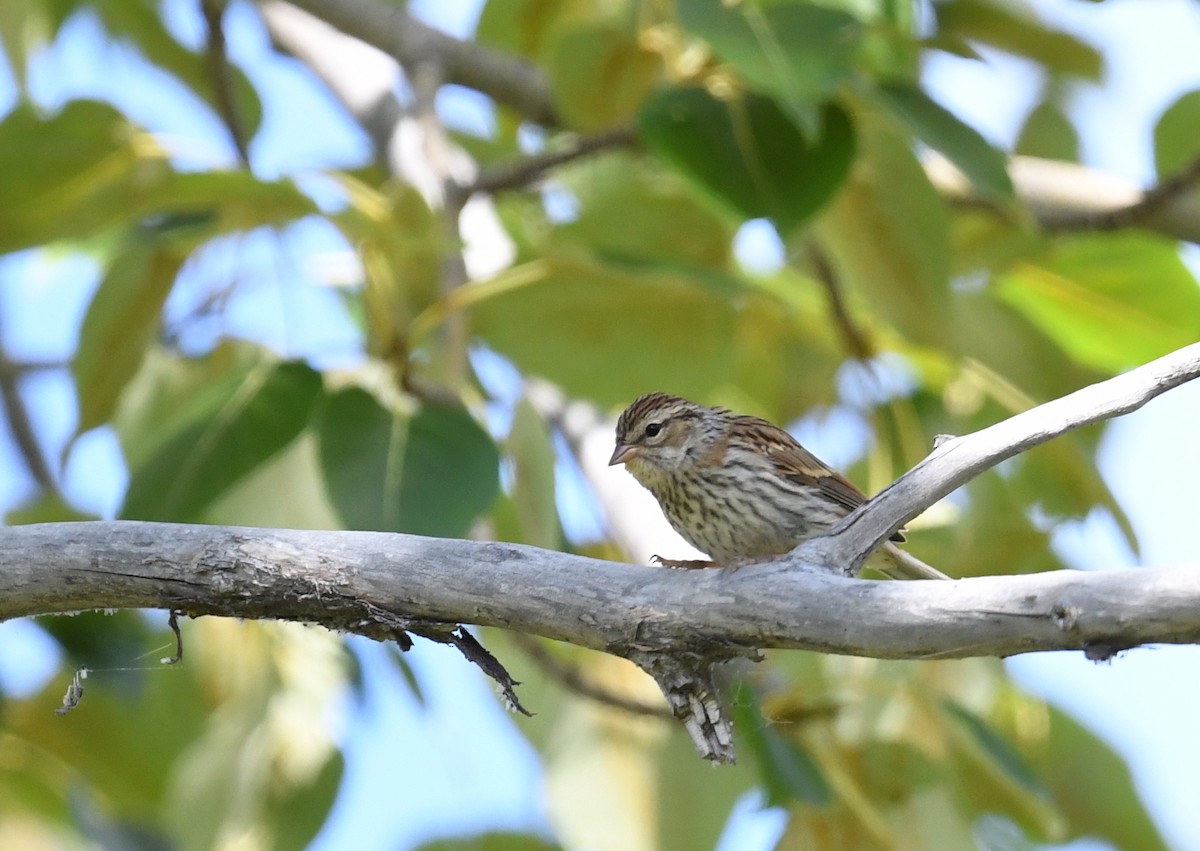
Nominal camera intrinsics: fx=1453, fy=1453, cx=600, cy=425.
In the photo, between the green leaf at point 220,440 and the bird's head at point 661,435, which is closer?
the green leaf at point 220,440

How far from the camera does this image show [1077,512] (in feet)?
16.5

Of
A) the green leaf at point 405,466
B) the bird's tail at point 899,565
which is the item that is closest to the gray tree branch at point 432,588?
the green leaf at point 405,466

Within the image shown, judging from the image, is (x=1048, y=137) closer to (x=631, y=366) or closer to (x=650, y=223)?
(x=650, y=223)

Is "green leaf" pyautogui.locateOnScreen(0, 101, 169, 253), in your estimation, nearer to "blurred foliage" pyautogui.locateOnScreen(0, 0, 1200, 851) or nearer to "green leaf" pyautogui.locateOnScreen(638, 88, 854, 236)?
"blurred foliage" pyautogui.locateOnScreen(0, 0, 1200, 851)

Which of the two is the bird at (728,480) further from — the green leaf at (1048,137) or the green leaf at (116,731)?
the green leaf at (1048,137)

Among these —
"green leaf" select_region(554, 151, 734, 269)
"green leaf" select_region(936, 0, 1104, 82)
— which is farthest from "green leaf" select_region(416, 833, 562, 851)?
"green leaf" select_region(936, 0, 1104, 82)

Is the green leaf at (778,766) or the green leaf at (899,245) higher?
the green leaf at (899,245)

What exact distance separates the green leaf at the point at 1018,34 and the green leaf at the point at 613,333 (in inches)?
71.5

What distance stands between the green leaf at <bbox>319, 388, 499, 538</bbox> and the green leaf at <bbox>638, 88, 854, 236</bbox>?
1.05 m

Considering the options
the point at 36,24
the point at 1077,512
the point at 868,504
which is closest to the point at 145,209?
the point at 36,24

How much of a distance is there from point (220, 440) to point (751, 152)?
184 cm

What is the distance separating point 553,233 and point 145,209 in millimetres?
1461

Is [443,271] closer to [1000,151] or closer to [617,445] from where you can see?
[617,445]

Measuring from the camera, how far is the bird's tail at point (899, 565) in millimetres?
3934
